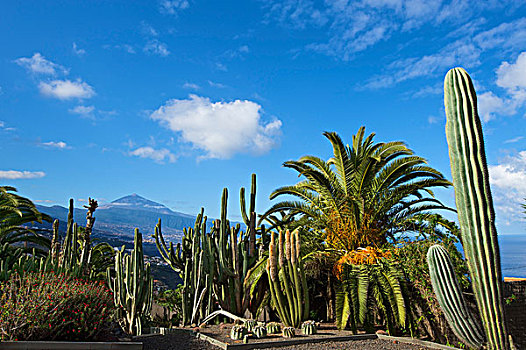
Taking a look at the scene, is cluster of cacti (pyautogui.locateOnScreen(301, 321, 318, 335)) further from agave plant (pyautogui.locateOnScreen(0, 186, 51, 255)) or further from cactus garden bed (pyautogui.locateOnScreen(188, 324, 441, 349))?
agave plant (pyautogui.locateOnScreen(0, 186, 51, 255))

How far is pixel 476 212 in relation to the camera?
4.14 metres

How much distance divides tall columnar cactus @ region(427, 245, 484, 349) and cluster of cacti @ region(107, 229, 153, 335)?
731 centimetres

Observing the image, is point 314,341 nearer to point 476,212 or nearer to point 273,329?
point 273,329

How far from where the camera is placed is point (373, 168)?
1110 cm

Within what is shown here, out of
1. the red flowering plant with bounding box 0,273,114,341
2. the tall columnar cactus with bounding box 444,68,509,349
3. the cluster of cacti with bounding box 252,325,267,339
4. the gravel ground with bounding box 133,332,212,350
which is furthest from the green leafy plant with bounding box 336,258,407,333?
the red flowering plant with bounding box 0,273,114,341

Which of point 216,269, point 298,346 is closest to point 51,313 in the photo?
point 298,346

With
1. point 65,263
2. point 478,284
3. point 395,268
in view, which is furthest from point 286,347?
point 65,263

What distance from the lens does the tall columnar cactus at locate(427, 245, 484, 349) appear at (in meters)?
4.44

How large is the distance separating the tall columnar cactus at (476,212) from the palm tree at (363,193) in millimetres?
5901

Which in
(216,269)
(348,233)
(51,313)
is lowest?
(51,313)

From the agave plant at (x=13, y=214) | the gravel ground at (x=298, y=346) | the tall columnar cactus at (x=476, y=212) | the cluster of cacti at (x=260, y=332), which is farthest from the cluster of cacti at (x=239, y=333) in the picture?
the agave plant at (x=13, y=214)

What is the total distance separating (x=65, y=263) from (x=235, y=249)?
15.3 ft

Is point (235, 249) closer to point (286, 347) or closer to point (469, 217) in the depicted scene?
point (286, 347)

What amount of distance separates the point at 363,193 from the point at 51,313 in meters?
7.84
